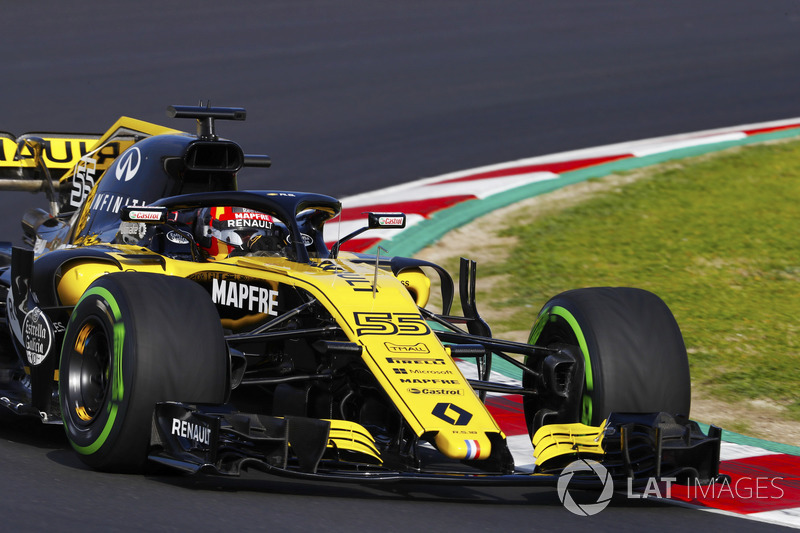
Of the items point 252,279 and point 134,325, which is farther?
point 252,279

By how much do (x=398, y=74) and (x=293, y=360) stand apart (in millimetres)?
11958

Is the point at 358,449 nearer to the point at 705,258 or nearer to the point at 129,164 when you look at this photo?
the point at 129,164

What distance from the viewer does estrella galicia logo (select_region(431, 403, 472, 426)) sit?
5207 millimetres

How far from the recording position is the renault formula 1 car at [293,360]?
516 centimetres

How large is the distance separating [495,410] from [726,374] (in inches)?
72.4

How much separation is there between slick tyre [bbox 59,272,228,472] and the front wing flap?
0.10 m

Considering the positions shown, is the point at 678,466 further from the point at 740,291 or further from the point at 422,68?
the point at 422,68

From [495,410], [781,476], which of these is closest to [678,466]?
[781,476]

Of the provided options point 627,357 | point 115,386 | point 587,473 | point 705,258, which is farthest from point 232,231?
point 705,258

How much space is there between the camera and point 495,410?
726cm

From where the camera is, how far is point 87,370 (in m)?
5.74

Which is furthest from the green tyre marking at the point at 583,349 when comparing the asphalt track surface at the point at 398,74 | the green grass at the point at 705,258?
the asphalt track surface at the point at 398,74

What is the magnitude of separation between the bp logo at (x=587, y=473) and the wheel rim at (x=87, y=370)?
2073 mm

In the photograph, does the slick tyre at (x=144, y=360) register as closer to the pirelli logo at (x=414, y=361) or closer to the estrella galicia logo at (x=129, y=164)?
the pirelli logo at (x=414, y=361)
